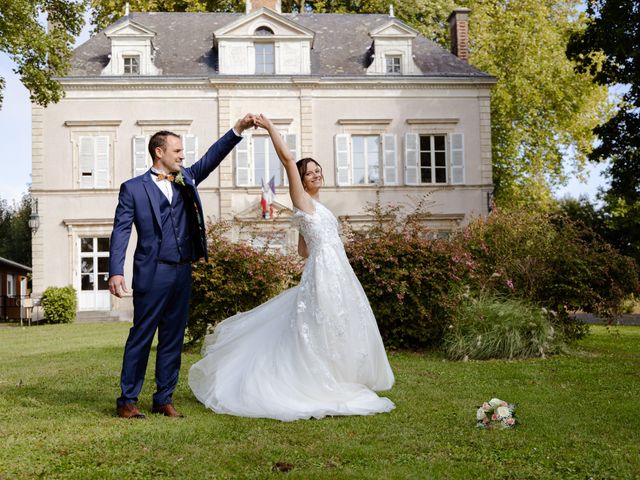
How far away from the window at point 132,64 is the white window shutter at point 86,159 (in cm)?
277

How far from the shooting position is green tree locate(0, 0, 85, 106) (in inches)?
679

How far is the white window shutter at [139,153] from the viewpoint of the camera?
2456cm

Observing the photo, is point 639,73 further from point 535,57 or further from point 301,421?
point 301,421

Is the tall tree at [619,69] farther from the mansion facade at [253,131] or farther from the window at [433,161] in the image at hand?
the window at [433,161]

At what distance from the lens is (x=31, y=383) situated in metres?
7.45

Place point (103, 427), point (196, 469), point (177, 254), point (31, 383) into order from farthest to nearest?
point (31, 383)
point (177, 254)
point (103, 427)
point (196, 469)


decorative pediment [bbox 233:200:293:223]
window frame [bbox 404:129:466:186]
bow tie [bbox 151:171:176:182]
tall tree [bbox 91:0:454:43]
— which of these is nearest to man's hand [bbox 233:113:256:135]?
bow tie [bbox 151:171:176:182]

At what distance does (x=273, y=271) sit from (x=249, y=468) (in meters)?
7.04

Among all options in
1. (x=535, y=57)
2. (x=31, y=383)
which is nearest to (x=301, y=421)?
(x=31, y=383)

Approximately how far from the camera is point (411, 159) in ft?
82.7

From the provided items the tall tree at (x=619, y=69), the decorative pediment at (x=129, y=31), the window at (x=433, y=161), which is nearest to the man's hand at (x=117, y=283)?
the tall tree at (x=619, y=69)

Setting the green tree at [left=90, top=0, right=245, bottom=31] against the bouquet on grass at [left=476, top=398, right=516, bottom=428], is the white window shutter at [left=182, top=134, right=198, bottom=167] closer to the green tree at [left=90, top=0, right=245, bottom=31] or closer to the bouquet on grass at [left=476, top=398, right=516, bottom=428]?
the green tree at [left=90, top=0, right=245, bottom=31]

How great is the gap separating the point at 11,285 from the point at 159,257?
3829 centimetres

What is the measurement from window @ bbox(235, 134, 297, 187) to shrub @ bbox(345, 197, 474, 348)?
1431 cm
